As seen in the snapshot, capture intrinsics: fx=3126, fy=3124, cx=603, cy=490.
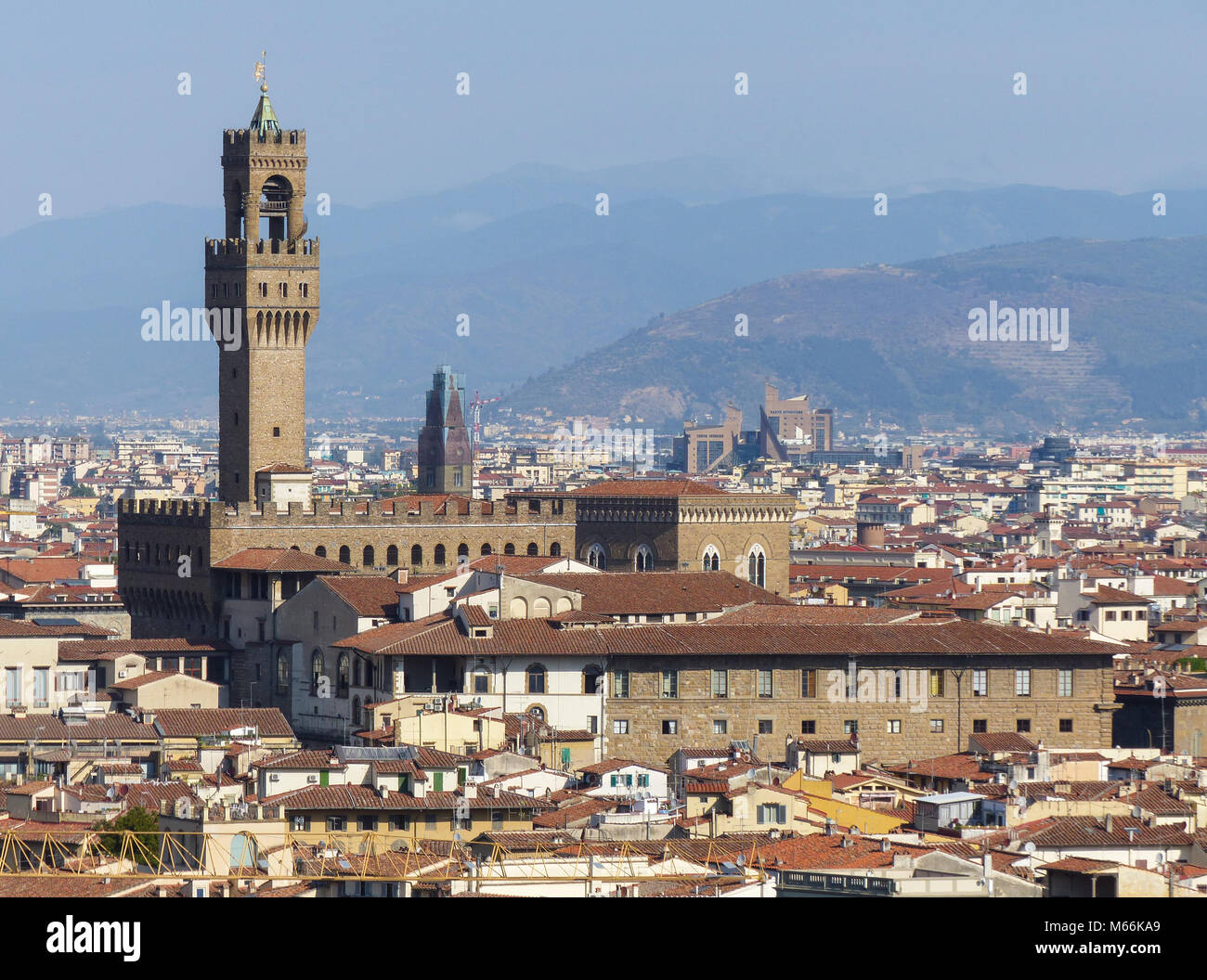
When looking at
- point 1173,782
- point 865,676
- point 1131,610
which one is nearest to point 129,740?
point 865,676

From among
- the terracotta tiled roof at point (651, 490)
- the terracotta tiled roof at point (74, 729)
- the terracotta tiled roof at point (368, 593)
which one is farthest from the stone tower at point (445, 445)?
the terracotta tiled roof at point (74, 729)

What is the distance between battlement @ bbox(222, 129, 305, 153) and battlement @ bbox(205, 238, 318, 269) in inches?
92.4

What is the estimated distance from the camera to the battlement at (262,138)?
7694cm

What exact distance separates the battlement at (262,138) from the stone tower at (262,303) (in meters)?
Result: 0.02

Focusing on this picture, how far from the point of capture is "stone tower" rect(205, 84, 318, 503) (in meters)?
75.9

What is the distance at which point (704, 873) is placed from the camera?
31.2 m

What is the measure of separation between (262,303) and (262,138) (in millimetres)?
4118

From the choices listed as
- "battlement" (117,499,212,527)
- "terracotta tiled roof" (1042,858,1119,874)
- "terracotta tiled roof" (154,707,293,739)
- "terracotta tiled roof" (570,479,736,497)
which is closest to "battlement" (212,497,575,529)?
"battlement" (117,499,212,527)

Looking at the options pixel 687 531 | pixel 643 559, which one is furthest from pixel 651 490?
pixel 687 531

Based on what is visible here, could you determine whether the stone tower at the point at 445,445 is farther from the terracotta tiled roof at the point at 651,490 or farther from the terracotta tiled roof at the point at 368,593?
the terracotta tiled roof at the point at 368,593

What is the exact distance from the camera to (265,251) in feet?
251

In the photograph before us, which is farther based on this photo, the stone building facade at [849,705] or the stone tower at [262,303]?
the stone tower at [262,303]

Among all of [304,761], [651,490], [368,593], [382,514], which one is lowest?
[304,761]

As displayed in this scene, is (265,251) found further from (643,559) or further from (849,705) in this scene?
(849,705)
